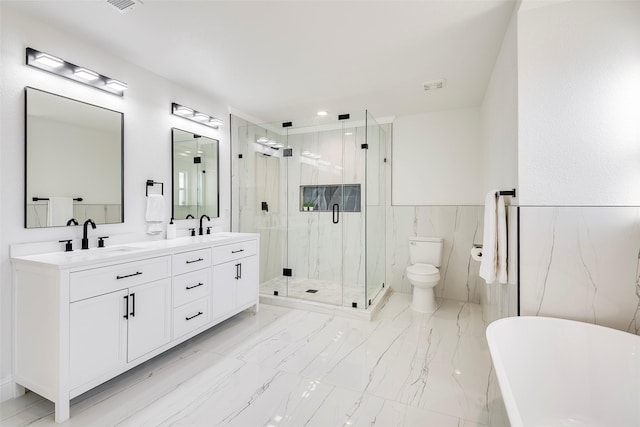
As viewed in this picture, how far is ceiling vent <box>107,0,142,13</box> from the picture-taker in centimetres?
181

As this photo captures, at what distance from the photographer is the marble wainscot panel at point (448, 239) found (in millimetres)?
3758

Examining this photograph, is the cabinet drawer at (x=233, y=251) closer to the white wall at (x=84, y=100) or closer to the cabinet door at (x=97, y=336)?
the white wall at (x=84, y=100)

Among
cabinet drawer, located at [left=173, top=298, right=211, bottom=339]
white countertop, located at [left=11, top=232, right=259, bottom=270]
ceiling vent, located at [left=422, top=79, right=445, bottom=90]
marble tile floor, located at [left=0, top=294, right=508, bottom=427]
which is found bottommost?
marble tile floor, located at [left=0, top=294, right=508, bottom=427]

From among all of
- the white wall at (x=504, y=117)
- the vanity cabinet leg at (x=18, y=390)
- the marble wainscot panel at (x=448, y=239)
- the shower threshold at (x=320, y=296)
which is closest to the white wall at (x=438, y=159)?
the marble wainscot panel at (x=448, y=239)

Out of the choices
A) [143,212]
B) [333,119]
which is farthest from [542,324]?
[143,212]

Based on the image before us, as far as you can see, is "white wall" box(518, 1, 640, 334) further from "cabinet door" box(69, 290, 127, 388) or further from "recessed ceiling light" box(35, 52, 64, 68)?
"recessed ceiling light" box(35, 52, 64, 68)

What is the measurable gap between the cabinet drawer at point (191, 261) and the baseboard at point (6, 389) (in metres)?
1.10

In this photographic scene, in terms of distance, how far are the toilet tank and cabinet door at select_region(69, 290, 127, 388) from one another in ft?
10.2

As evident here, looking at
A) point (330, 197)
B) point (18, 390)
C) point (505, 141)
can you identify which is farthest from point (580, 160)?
point (18, 390)

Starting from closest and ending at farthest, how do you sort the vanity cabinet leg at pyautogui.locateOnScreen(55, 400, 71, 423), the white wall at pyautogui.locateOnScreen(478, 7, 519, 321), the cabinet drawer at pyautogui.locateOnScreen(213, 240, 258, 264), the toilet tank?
the vanity cabinet leg at pyautogui.locateOnScreen(55, 400, 71, 423) → the white wall at pyautogui.locateOnScreen(478, 7, 519, 321) → the cabinet drawer at pyautogui.locateOnScreen(213, 240, 258, 264) → the toilet tank

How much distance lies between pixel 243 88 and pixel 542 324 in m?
3.24

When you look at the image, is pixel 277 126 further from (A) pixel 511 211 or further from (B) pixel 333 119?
(A) pixel 511 211

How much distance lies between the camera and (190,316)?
247cm

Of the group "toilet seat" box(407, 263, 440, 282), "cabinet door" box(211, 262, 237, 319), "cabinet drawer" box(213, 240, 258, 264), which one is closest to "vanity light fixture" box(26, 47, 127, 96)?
"cabinet drawer" box(213, 240, 258, 264)
